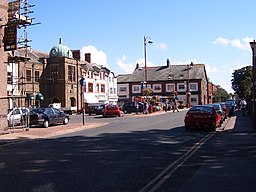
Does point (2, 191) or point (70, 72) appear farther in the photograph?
point (70, 72)

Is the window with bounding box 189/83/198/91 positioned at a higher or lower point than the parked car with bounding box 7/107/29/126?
higher

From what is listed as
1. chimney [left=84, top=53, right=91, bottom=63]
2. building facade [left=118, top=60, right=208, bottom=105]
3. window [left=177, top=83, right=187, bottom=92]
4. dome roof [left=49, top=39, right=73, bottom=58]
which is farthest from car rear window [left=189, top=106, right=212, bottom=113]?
window [left=177, top=83, right=187, bottom=92]

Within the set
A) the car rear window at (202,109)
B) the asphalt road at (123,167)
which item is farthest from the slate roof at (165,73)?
the asphalt road at (123,167)

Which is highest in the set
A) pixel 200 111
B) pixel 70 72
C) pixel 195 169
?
pixel 70 72

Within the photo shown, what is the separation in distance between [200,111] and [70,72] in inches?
1618

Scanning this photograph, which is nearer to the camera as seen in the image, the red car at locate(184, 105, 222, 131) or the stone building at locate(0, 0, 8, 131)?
the stone building at locate(0, 0, 8, 131)

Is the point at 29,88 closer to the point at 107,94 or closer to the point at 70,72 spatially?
the point at 70,72

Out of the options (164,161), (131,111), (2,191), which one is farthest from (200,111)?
(131,111)

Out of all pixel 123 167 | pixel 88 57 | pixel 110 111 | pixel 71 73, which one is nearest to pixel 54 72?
pixel 71 73

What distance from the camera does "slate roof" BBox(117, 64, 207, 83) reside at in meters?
91.7

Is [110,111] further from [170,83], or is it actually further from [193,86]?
[170,83]

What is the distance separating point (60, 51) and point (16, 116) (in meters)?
37.9

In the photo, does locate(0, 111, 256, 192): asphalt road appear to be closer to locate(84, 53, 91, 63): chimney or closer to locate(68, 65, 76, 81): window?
locate(68, 65, 76, 81): window

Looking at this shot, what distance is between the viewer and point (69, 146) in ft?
47.8
